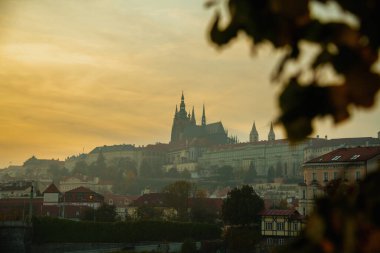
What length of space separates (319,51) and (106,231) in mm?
52288

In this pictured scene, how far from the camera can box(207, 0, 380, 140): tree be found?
212 centimetres

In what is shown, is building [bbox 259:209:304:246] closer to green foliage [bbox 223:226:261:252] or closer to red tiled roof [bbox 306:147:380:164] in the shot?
green foliage [bbox 223:226:261:252]

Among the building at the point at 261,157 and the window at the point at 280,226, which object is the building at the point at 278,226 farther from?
the building at the point at 261,157

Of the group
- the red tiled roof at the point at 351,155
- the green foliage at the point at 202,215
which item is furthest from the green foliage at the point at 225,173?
the red tiled roof at the point at 351,155

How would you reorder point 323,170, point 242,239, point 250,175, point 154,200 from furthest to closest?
point 250,175 → point 154,200 → point 323,170 → point 242,239

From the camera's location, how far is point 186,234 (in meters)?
55.4

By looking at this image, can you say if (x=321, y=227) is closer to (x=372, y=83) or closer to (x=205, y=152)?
(x=372, y=83)

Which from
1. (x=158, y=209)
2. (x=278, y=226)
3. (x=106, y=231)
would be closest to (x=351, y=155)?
(x=278, y=226)

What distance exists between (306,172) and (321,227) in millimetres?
53172

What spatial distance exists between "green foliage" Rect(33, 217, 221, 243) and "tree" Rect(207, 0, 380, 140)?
51544mm

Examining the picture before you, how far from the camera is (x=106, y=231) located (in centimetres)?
5334

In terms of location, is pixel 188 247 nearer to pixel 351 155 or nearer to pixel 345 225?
pixel 351 155

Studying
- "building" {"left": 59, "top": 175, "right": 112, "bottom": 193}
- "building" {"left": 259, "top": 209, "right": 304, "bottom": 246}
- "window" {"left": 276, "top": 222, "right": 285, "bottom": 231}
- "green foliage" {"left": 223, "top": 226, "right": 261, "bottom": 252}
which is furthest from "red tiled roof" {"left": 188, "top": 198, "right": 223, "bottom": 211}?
"building" {"left": 59, "top": 175, "right": 112, "bottom": 193}

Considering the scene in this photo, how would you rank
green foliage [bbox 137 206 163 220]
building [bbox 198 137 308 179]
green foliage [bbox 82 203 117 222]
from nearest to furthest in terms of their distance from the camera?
green foliage [bbox 82 203 117 222] → green foliage [bbox 137 206 163 220] → building [bbox 198 137 308 179]
